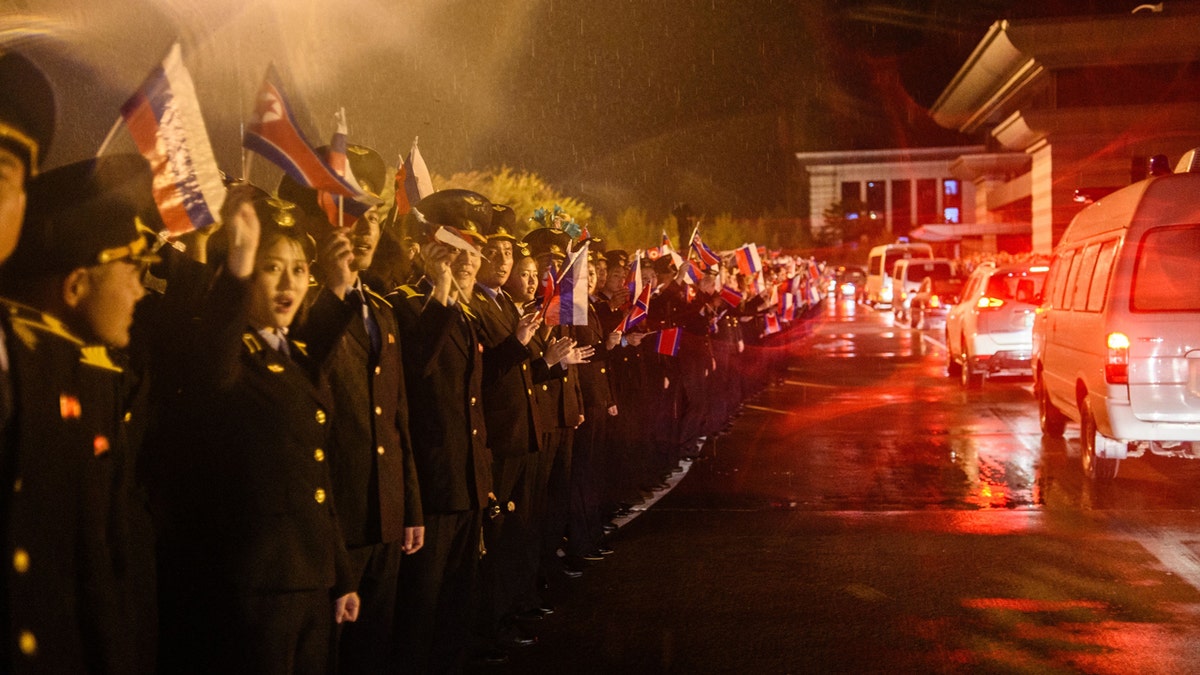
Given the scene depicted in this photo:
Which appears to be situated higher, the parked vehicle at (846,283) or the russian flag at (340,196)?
the russian flag at (340,196)

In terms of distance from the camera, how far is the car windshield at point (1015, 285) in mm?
18094

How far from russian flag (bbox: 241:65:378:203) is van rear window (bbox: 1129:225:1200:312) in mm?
7197

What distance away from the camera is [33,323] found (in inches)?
108

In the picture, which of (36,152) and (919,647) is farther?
(919,647)

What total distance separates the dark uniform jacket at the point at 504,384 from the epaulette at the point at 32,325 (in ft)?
9.44

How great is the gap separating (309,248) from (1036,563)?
5.13 meters

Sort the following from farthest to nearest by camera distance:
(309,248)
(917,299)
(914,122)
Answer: (914,122) → (917,299) → (309,248)

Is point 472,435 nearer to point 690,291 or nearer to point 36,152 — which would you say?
point 36,152

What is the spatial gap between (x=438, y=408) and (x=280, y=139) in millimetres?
1532

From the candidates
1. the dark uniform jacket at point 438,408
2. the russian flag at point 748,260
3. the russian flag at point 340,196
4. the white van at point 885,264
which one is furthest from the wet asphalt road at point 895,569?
the white van at point 885,264

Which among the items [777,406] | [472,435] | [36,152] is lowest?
[777,406]

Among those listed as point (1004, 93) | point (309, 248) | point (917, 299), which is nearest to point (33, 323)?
point (309, 248)

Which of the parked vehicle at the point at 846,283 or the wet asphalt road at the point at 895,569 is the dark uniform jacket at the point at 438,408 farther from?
the parked vehicle at the point at 846,283

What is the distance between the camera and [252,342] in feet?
11.8
